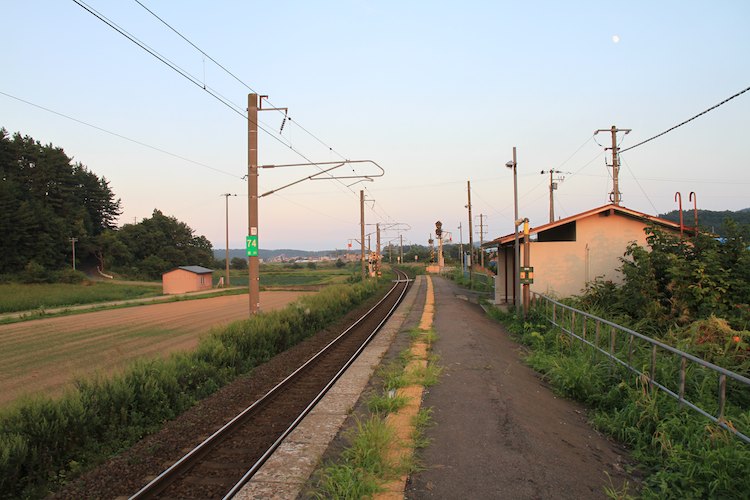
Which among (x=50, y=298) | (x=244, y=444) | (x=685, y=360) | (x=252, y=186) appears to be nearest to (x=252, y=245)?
(x=252, y=186)

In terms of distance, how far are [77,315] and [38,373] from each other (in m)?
22.5

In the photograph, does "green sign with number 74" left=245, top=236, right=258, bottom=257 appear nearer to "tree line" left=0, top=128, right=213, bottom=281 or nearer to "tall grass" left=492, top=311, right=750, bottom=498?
"tall grass" left=492, top=311, right=750, bottom=498

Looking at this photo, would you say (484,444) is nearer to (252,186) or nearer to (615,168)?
(252,186)

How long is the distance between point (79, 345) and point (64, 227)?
2560 inches

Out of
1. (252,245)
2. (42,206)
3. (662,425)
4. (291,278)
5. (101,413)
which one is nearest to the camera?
(662,425)

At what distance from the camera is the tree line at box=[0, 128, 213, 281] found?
199 ft

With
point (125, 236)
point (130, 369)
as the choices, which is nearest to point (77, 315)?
point (130, 369)

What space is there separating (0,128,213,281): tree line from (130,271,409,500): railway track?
2540 inches

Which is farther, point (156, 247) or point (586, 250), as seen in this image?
point (156, 247)

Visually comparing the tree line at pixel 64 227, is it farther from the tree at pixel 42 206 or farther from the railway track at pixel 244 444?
the railway track at pixel 244 444

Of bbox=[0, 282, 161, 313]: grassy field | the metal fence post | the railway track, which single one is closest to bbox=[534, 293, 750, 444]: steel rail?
the metal fence post

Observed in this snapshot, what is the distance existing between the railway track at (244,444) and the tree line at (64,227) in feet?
212

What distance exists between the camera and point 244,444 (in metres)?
6.67

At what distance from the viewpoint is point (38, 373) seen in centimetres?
1241
